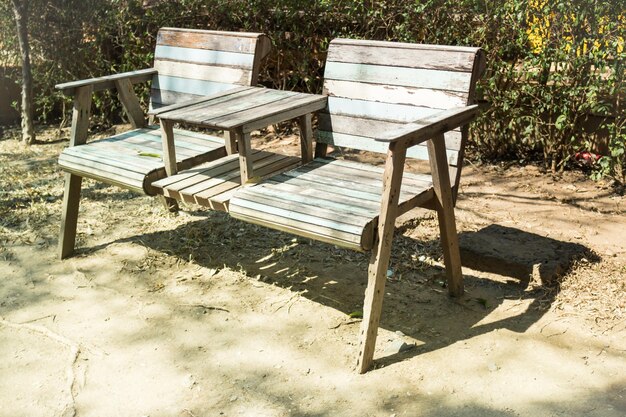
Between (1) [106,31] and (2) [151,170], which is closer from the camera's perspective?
(2) [151,170]

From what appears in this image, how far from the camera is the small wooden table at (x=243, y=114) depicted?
3500mm

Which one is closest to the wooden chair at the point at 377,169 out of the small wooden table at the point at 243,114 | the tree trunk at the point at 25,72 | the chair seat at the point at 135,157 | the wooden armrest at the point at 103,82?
the small wooden table at the point at 243,114

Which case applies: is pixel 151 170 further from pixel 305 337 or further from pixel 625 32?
pixel 625 32

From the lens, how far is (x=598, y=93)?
4.98m

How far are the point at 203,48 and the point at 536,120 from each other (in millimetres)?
2222

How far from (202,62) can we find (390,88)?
1.21 m

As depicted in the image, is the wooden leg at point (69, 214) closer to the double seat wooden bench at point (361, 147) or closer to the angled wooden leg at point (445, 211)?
the double seat wooden bench at point (361, 147)

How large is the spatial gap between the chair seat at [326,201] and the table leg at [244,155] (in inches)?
2.7

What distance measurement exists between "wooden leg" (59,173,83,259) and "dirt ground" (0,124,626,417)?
0.26 feet

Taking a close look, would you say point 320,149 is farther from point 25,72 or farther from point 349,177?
point 25,72

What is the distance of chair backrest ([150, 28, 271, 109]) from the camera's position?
4277 mm

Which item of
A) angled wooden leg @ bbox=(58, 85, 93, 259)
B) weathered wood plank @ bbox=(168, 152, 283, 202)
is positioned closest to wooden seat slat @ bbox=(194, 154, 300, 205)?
weathered wood plank @ bbox=(168, 152, 283, 202)

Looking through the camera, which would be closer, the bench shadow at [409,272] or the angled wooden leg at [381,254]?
the angled wooden leg at [381,254]

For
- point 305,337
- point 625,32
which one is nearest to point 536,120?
point 625,32
